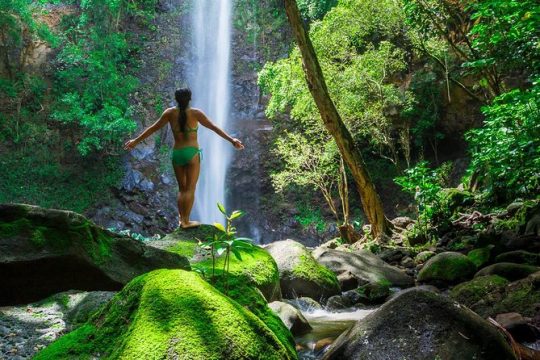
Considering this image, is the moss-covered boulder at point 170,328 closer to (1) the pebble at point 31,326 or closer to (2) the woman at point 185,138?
(1) the pebble at point 31,326

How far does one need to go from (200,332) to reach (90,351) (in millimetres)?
570

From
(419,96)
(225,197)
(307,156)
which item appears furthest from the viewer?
(225,197)

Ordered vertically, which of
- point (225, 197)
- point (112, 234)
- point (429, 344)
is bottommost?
point (225, 197)

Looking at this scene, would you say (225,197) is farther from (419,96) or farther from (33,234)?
(33,234)

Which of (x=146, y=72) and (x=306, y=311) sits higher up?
(x=146, y=72)

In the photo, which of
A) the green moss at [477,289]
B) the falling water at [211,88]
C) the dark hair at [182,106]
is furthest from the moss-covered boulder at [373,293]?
the falling water at [211,88]

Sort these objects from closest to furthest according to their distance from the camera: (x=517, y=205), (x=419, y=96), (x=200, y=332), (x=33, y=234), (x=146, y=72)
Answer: (x=200, y=332), (x=33, y=234), (x=517, y=205), (x=419, y=96), (x=146, y=72)

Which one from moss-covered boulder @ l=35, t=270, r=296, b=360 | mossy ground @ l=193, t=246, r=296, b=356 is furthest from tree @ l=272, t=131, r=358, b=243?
moss-covered boulder @ l=35, t=270, r=296, b=360

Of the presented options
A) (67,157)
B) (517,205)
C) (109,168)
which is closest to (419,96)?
(517,205)

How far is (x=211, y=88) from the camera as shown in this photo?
2473cm

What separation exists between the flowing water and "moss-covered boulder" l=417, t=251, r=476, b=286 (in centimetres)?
137

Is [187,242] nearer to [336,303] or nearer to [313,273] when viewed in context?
[313,273]

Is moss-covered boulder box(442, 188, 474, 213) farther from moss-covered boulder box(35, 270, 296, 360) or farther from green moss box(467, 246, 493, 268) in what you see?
moss-covered boulder box(35, 270, 296, 360)

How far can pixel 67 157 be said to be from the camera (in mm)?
20016
